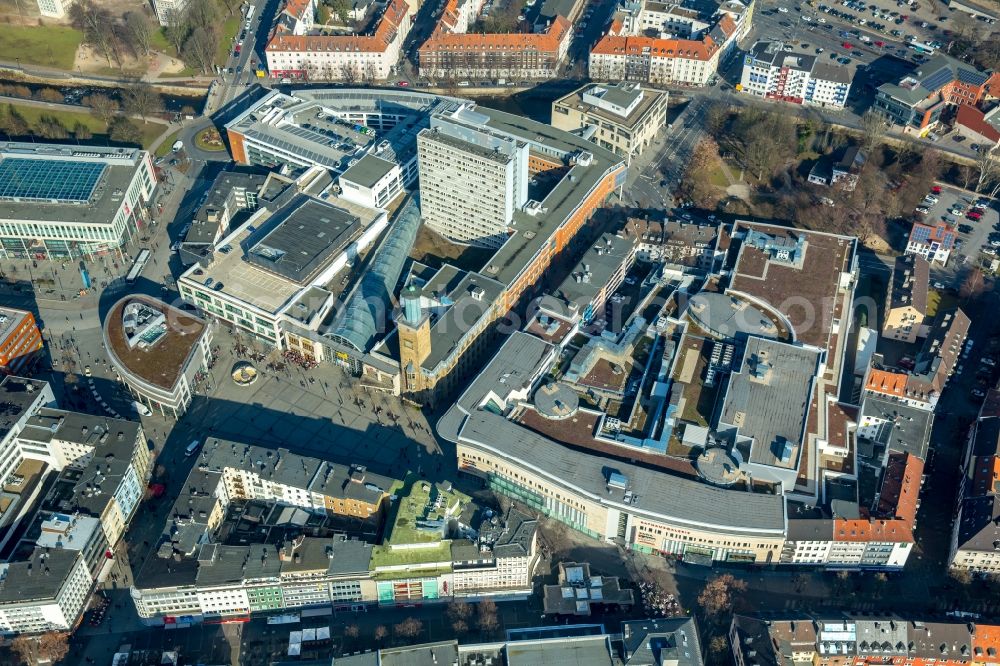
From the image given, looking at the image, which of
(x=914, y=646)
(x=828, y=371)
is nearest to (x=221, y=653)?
(x=914, y=646)

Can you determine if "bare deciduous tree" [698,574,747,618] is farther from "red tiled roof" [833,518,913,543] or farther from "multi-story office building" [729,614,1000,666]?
"red tiled roof" [833,518,913,543]

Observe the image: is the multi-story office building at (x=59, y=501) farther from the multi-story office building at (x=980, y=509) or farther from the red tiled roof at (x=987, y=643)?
the multi-story office building at (x=980, y=509)

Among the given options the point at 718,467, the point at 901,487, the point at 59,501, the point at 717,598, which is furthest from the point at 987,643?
the point at 59,501

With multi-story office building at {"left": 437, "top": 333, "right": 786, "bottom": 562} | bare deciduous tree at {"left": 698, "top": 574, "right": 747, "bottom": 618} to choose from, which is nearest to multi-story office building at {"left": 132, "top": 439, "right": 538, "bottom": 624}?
multi-story office building at {"left": 437, "top": 333, "right": 786, "bottom": 562}

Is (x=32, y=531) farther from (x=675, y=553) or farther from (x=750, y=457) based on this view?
(x=750, y=457)

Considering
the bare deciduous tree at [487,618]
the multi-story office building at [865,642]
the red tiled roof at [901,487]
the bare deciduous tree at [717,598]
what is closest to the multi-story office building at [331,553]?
the bare deciduous tree at [487,618]

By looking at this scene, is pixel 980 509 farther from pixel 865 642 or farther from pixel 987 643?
pixel 865 642
